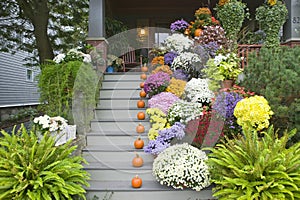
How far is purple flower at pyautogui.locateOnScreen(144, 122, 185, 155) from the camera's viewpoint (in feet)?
11.8

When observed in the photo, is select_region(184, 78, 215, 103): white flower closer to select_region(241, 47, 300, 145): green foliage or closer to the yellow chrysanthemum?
select_region(241, 47, 300, 145): green foliage

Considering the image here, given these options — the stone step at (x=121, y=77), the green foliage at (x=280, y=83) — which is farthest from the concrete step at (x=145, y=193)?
the stone step at (x=121, y=77)

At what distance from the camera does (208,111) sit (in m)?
3.93

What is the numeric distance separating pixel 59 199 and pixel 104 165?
3.17ft

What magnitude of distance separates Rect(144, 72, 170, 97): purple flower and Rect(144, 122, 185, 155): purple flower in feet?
3.56

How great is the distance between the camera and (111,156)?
3.85 metres

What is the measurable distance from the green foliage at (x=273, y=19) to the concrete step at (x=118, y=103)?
9.47ft

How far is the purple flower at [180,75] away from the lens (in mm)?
4932

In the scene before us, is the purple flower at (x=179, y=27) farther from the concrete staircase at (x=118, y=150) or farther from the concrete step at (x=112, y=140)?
the concrete step at (x=112, y=140)

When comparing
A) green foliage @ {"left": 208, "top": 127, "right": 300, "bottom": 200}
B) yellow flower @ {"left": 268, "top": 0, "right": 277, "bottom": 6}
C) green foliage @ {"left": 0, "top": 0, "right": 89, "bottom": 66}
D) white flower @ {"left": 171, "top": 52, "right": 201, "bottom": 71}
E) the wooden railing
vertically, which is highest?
green foliage @ {"left": 0, "top": 0, "right": 89, "bottom": 66}

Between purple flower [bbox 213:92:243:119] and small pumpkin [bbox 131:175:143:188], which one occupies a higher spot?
purple flower [bbox 213:92:243:119]

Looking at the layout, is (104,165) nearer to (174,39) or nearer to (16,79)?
(174,39)

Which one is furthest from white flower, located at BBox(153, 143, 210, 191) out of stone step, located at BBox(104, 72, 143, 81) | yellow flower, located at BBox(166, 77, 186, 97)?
stone step, located at BBox(104, 72, 143, 81)

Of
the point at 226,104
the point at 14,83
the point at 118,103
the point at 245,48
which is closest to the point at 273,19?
the point at 245,48
